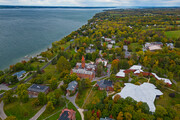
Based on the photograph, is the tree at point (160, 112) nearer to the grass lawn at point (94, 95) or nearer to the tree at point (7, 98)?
the grass lawn at point (94, 95)

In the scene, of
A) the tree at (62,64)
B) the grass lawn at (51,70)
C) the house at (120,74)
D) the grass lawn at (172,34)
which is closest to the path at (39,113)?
the grass lawn at (51,70)

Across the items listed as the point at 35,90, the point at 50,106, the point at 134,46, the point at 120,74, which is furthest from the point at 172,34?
the point at 35,90

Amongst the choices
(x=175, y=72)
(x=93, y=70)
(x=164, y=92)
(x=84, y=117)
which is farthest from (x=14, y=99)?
(x=175, y=72)

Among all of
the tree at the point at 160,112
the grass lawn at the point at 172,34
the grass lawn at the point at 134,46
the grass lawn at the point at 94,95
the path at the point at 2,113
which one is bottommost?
the path at the point at 2,113

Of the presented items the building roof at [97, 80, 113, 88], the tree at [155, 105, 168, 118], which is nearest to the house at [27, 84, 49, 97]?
the building roof at [97, 80, 113, 88]

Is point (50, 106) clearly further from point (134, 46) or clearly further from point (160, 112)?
point (134, 46)

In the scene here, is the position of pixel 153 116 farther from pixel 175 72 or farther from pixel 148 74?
pixel 175 72
